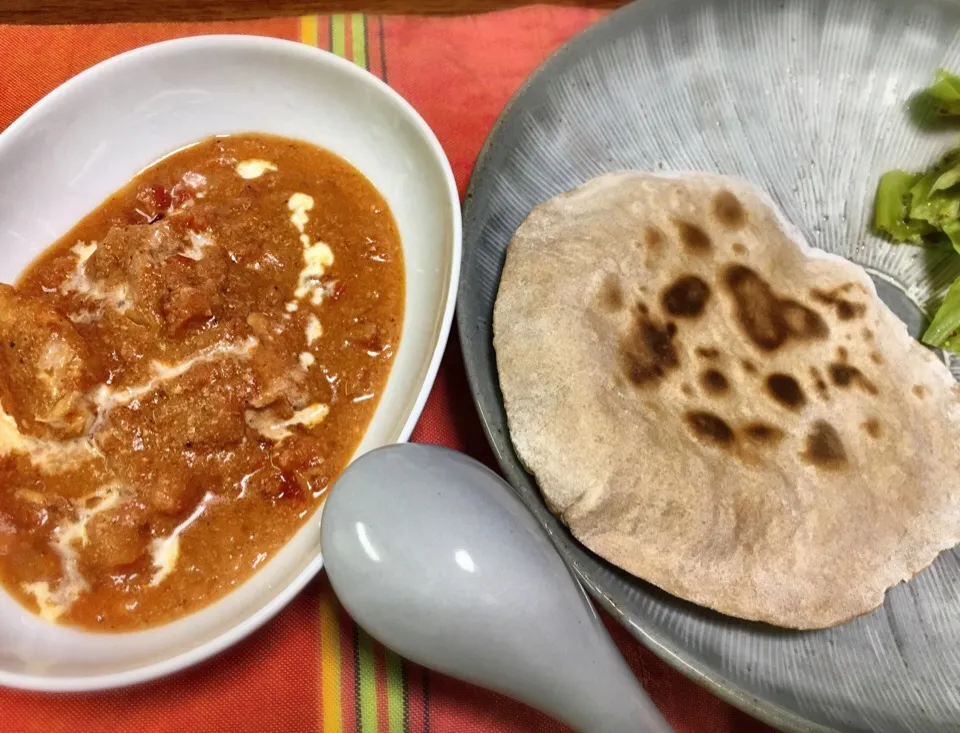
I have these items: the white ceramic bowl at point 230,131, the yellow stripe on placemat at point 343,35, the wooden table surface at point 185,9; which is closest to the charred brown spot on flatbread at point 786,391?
the white ceramic bowl at point 230,131

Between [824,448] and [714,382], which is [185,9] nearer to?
[714,382]

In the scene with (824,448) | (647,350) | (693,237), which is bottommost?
(824,448)

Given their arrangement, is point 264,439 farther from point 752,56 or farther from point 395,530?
point 752,56

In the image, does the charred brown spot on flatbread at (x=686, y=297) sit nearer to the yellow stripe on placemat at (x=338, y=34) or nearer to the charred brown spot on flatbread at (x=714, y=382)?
the charred brown spot on flatbread at (x=714, y=382)

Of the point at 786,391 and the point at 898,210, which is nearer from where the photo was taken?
the point at 786,391

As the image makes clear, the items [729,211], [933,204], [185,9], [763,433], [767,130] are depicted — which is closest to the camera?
[763,433]

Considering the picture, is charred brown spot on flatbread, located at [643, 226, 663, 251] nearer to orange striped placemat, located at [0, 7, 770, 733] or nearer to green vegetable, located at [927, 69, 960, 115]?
orange striped placemat, located at [0, 7, 770, 733]

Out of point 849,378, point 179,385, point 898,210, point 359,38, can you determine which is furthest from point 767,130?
point 179,385
